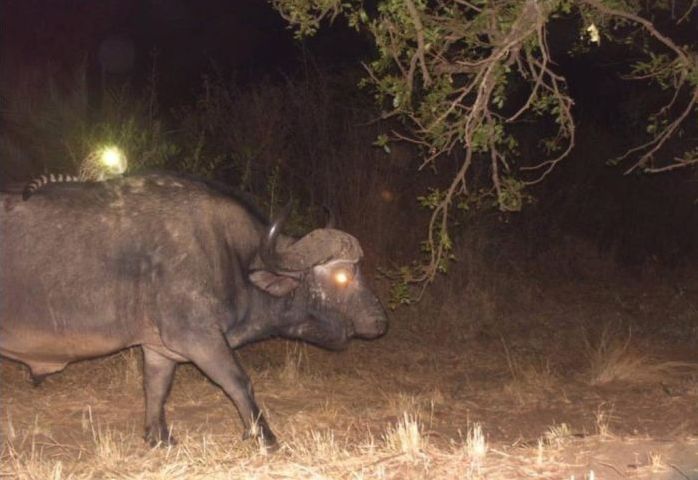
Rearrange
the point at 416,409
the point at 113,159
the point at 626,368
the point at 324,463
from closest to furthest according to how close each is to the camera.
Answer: the point at 324,463 → the point at 416,409 → the point at 113,159 → the point at 626,368

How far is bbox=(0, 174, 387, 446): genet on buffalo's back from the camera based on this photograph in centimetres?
685

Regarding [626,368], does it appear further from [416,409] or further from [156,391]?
[156,391]

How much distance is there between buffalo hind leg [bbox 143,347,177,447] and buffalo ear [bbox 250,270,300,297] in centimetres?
89

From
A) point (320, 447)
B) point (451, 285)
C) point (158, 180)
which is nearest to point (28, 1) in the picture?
point (451, 285)

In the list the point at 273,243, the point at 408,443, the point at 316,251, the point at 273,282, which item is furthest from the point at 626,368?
the point at 408,443

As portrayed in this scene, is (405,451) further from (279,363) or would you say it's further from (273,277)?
(279,363)

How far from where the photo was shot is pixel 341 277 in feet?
25.3

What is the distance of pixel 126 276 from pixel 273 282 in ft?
3.77

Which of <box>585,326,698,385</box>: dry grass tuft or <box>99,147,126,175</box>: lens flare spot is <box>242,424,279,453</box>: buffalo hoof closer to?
<box>99,147,126,175</box>: lens flare spot

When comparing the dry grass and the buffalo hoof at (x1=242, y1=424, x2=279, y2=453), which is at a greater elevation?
the dry grass


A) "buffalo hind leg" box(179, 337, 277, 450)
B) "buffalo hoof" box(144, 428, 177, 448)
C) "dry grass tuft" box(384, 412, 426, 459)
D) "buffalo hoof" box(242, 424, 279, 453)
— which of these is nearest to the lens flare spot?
"buffalo hoof" box(144, 428, 177, 448)

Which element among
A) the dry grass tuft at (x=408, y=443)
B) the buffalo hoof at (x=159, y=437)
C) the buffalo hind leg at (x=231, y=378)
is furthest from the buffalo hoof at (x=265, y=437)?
the dry grass tuft at (x=408, y=443)

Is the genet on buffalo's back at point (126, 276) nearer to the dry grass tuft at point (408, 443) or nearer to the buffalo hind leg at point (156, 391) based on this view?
the buffalo hind leg at point (156, 391)

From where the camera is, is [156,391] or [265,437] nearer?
[265,437]
